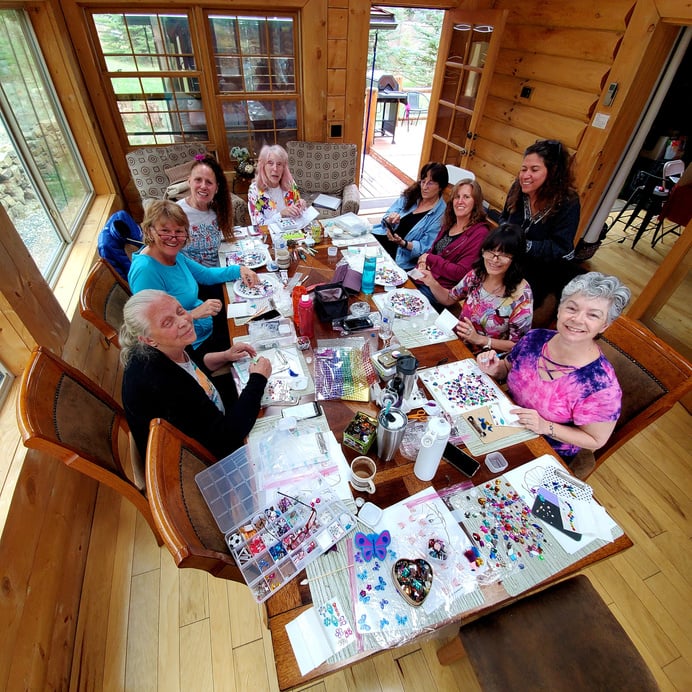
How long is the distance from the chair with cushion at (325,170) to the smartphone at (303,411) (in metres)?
2.88

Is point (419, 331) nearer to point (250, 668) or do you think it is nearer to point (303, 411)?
point (303, 411)

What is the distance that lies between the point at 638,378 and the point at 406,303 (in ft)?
3.38

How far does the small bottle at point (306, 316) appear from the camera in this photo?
161cm

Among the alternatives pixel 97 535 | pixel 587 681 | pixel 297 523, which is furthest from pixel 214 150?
pixel 587 681

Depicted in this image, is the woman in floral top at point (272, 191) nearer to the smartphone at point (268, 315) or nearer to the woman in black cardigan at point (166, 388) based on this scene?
the smartphone at point (268, 315)

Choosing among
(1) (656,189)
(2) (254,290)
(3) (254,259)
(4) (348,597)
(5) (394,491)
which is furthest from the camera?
(1) (656,189)

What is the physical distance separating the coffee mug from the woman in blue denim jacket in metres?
1.87

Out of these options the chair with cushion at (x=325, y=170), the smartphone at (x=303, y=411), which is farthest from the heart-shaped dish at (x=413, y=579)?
the chair with cushion at (x=325, y=170)

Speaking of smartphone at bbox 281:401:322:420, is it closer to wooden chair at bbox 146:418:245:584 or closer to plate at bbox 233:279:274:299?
wooden chair at bbox 146:418:245:584

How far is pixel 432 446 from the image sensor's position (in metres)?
1.08

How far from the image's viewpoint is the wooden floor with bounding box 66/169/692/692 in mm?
1427

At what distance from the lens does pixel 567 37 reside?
10.4ft

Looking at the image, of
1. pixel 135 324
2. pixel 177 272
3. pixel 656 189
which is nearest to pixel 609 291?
pixel 135 324

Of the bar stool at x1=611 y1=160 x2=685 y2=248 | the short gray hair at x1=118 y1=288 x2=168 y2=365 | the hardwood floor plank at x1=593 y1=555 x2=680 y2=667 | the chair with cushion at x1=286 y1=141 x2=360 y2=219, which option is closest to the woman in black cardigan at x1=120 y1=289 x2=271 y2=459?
the short gray hair at x1=118 y1=288 x2=168 y2=365
